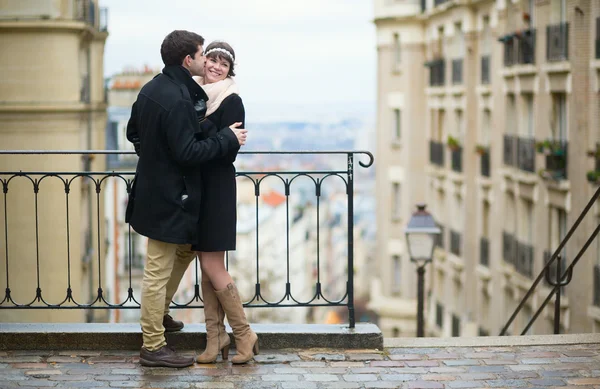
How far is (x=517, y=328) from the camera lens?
2788cm

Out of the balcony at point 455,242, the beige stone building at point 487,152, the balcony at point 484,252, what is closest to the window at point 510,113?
the beige stone building at point 487,152

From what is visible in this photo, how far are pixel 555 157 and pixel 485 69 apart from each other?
→ 879 centimetres

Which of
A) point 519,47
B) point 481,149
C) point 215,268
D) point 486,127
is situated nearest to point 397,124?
point 486,127

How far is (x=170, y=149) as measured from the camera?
661 cm

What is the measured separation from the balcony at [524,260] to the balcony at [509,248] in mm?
460

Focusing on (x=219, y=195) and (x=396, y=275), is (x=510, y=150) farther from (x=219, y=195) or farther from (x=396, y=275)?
(x=219, y=195)

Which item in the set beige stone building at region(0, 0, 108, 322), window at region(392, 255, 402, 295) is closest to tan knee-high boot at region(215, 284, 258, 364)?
Result: beige stone building at region(0, 0, 108, 322)

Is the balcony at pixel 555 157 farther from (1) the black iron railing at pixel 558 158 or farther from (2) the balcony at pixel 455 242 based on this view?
(2) the balcony at pixel 455 242

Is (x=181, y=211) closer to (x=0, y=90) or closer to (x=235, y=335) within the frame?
(x=235, y=335)

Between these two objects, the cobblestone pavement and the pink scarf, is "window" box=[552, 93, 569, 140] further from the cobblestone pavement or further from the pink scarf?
the pink scarf

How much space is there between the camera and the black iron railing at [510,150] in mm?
29386

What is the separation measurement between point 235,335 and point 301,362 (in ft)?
1.64

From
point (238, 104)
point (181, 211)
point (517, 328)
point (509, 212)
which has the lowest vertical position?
point (517, 328)

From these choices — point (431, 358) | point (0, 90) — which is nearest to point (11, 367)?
point (431, 358)
